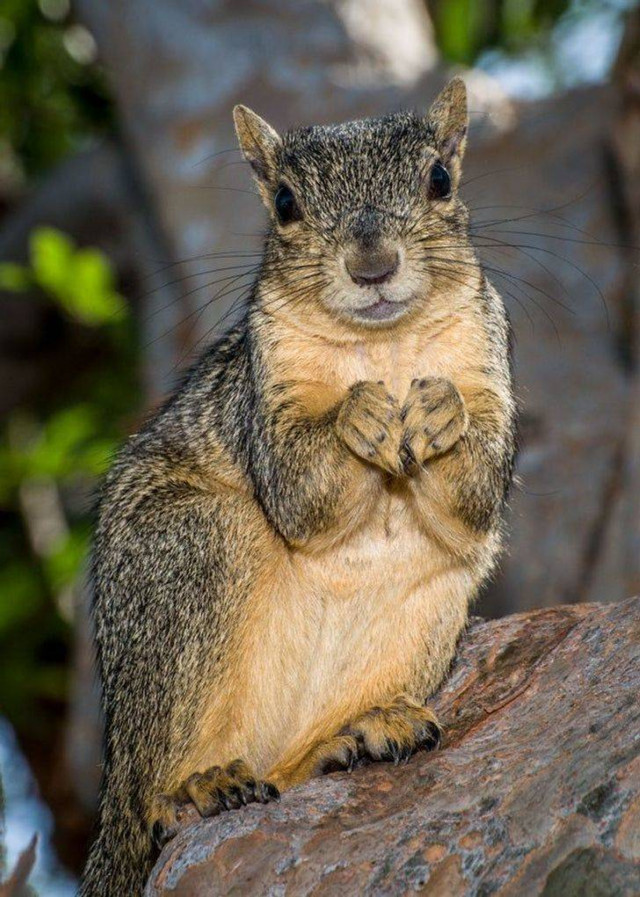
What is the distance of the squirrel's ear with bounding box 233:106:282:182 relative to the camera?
5375mm

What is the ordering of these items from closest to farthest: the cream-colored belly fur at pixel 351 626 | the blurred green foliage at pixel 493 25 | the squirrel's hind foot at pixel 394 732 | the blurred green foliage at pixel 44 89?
1. the squirrel's hind foot at pixel 394 732
2. the cream-colored belly fur at pixel 351 626
3. the blurred green foliage at pixel 44 89
4. the blurred green foliage at pixel 493 25

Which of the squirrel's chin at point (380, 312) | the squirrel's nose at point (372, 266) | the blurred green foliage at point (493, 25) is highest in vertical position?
the blurred green foliage at point (493, 25)

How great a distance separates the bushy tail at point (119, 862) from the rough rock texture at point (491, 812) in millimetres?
407

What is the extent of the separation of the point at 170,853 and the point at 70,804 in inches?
214

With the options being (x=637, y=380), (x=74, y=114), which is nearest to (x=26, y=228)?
(x=74, y=114)

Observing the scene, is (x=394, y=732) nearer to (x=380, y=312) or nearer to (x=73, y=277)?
(x=380, y=312)

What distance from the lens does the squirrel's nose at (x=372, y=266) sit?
446 centimetres

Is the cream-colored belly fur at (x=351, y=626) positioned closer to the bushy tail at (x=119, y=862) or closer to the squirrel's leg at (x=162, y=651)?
the squirrel's leg at (x=162, y=651)

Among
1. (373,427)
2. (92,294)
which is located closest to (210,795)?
(373,427)

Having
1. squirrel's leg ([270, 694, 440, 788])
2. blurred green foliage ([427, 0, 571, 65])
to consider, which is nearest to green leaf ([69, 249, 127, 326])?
blurred green foliage ([427, 0, 571, 65])

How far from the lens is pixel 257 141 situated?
17.8 feet

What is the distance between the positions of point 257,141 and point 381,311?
47.1 inches

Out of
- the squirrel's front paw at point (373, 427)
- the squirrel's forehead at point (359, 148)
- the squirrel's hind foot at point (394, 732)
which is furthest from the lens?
the squirrel's forehead at point (359, 148)

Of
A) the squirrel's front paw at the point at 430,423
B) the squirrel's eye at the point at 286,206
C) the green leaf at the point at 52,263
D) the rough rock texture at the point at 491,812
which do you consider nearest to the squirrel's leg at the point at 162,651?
the rough rock texture at the point at 491,812
